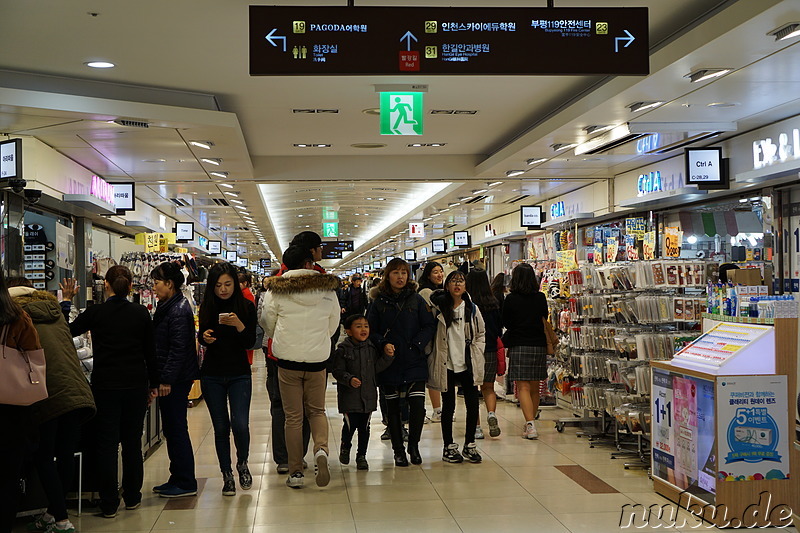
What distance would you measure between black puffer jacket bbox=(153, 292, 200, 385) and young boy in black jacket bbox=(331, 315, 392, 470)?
1.15 metres

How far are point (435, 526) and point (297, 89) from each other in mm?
4996

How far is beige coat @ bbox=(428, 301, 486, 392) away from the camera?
636 cm

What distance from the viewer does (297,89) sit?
822 centimetres

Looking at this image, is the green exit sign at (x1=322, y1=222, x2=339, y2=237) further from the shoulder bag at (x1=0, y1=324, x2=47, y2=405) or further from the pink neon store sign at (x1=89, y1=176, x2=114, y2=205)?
the shoulder bag at (x1=0, y1=324, x2=47, y2=405)

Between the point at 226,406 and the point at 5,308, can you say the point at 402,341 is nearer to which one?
the point at 226,406

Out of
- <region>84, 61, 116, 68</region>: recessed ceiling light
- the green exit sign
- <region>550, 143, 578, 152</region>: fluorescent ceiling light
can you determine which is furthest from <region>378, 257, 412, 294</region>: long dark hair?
the green exit sign

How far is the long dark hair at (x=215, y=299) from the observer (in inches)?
215

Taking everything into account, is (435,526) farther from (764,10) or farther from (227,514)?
(764,10)

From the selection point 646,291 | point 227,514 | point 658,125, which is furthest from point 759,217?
point 227,514

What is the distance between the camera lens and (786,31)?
17.5 feet

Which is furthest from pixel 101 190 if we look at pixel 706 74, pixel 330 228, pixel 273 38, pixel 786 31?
pixel 330 228

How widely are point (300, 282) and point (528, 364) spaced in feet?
9.44

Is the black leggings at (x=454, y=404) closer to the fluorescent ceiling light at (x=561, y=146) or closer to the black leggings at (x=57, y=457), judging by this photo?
the black leggings at (x=57, y=457)

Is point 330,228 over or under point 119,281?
over
